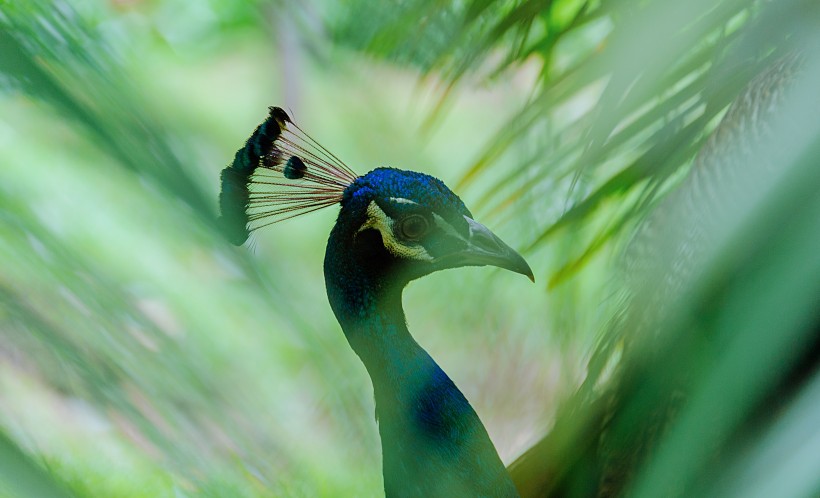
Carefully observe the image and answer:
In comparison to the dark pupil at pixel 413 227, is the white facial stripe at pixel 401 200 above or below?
above

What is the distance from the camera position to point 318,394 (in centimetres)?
50

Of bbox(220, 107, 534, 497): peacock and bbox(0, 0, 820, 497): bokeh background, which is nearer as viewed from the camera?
bbox(0, 0, 820, 497): bokeh background

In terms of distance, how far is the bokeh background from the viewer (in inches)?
12.4

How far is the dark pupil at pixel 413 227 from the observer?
0.72 meters

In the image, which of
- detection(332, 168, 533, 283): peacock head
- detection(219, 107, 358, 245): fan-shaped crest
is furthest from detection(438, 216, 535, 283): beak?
detection(219, 107, 358, 245): fan-shaped crest

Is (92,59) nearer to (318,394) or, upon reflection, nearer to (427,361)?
(318,394)

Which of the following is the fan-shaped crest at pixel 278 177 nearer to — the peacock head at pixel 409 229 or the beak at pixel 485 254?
the peacock head at pixel 409 229

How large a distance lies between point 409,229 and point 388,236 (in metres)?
0.02

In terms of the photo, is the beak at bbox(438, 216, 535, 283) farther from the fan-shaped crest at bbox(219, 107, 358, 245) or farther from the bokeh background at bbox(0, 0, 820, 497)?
the fan-shaped crest at bbox(219, 107, 358, 245)

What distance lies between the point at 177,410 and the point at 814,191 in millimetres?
283

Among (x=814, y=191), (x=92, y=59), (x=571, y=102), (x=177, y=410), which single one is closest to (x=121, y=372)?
(x=177, y=410)

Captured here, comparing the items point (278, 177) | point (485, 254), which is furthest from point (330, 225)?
point (485, 254)

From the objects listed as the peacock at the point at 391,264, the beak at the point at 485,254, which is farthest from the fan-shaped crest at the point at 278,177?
the beak at the point at 485,254

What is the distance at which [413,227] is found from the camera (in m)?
0.73
